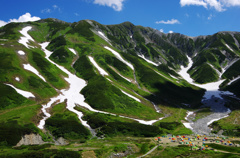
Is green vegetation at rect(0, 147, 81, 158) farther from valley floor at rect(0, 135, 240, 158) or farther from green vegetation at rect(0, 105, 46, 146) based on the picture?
green vegetation at rect(0, 105, 46, 146)

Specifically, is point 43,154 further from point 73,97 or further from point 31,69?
point 31,69

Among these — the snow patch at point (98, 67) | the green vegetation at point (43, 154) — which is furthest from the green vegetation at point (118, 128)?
the snow patch at point (98, 67)

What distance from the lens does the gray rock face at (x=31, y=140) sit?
139 ft

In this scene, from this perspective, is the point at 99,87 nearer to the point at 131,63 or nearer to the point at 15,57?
the point at 15,57

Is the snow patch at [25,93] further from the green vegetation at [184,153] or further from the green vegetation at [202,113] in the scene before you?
the green vegetation at [202,113]

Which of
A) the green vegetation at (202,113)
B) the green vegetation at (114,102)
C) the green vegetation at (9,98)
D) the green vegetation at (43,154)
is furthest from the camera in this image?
the green vegetation at (202,113)

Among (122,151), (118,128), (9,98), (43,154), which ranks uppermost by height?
(9,98)

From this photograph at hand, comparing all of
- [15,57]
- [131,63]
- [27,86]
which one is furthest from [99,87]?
[131,63]

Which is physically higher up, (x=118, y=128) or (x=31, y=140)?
(x=118, y=128)

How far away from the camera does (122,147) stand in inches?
1604

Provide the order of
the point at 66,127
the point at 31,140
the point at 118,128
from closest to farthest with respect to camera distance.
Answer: the point at 31,140 < the point at 66,127 < the point at 118,128

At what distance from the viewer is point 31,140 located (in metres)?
44.5

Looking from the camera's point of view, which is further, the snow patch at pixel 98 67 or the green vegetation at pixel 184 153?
the snow patch at pixel 98 67

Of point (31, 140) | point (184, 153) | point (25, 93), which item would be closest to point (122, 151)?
point (184, 153)
